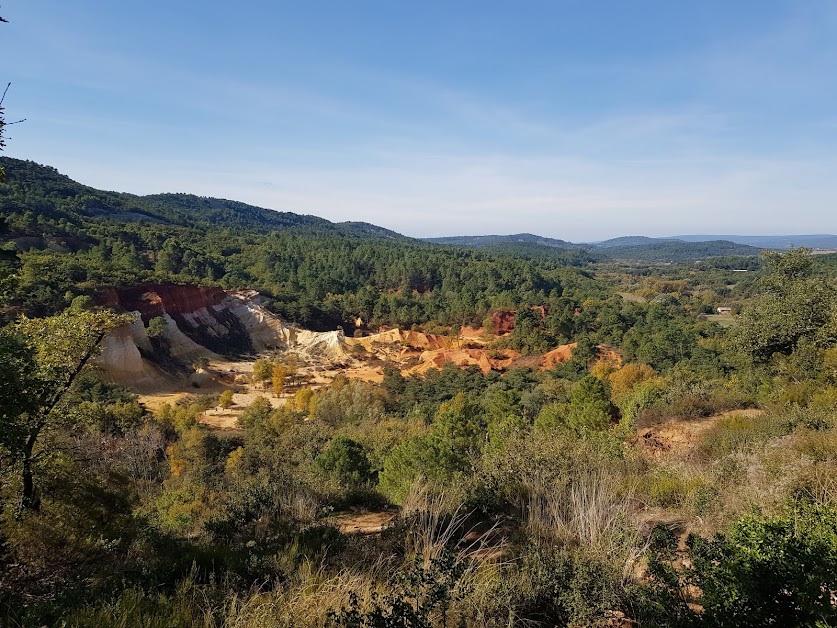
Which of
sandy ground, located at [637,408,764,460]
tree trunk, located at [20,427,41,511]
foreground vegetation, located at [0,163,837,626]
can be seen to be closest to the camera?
foreground vegetation, located at [0,163,837,626]

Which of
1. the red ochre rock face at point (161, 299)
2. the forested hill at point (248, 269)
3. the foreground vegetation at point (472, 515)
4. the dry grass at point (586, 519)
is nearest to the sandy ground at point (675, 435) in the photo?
the foreground vegetation at point (472, 515)

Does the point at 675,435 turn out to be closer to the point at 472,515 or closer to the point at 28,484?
the point at 472,515

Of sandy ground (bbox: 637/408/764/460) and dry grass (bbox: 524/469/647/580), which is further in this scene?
sandy ground (bbox: 637/408/764/460)

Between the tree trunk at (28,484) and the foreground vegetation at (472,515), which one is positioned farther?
the tree trunk at (28,484)

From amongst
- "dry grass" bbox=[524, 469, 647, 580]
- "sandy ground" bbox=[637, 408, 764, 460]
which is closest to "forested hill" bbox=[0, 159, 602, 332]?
"sandy ground" bbox=[637, 408, 764, 460]

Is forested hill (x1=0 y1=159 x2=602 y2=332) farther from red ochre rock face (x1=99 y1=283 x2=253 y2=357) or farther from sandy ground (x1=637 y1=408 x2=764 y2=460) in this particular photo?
sandy ground (x1=637 y1=408 x2=764 y2=460)

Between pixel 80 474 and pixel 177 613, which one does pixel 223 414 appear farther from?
pixel 177 613

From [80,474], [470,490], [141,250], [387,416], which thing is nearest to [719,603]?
[470,490]

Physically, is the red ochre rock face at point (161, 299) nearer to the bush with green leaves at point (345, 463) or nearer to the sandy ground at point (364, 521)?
the bush with green leaves at point (345, 463)
